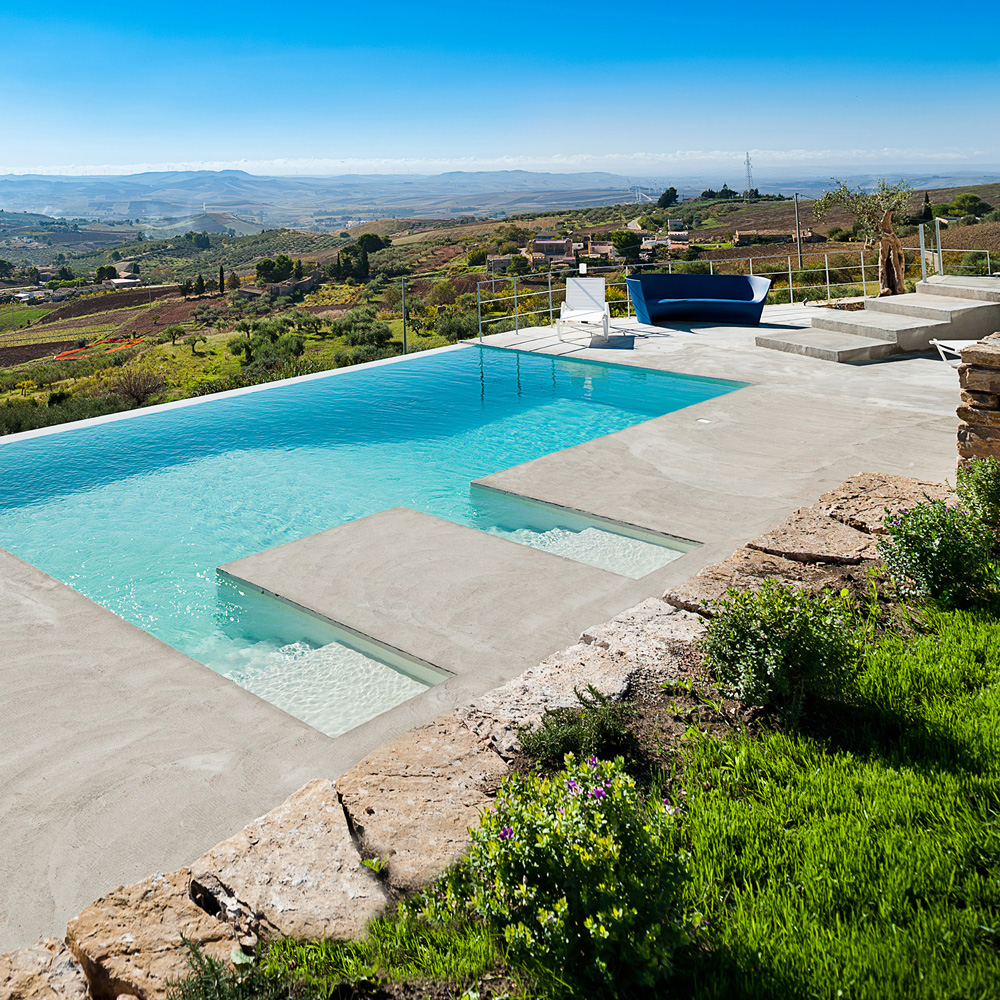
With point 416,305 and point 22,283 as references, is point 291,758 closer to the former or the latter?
point 416,305

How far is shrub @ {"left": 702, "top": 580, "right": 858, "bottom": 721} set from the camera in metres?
2.32

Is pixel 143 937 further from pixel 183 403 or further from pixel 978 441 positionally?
pixel 183 403

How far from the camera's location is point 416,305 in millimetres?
28719

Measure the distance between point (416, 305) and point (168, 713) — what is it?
89.1ft

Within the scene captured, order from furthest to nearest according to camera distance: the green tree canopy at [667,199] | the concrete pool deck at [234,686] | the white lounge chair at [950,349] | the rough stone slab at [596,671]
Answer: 1. the green tree canopy at [667,199]
2. the white lounge chair at [950,349]
3. the rough stone slab at [596,671]
4. the concrete pool deck at [234,686]

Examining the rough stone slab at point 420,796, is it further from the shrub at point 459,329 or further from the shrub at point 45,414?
the shrub at point 459,329

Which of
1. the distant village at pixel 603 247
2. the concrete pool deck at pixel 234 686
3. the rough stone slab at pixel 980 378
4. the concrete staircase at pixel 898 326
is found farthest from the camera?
the distant village at pixel 603 247

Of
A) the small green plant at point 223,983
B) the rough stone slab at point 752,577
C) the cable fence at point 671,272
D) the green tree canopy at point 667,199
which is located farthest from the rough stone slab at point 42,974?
the green tree canopy at point 667,199

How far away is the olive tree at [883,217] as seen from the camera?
11.8 m

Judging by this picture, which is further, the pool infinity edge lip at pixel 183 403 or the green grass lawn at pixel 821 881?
the pool infinity edge lip at pixel 183 403

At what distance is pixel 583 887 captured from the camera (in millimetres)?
1408

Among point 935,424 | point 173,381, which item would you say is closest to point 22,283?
point 173,381

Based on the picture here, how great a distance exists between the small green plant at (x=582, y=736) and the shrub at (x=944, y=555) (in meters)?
1.45

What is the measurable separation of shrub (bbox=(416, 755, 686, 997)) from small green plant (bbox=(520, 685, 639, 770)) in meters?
0.63
